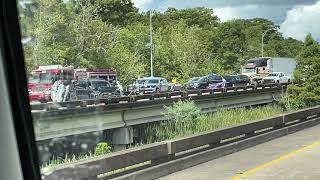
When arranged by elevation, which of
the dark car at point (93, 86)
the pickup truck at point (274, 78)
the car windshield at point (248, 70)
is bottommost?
the pickup truck at point (274, 78)

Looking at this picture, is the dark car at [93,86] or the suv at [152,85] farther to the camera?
the suv at [152,85]

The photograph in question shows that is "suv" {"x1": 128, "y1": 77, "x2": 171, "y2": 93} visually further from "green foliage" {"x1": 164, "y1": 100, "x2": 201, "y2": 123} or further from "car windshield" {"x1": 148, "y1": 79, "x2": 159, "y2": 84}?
"green foliage" {"x1": 164, "y1": 100, "x2": 201, "y2": 123}

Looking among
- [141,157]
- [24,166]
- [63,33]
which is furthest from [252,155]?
[24,166]

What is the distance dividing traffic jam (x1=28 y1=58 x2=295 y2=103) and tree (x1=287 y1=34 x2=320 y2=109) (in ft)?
33.9

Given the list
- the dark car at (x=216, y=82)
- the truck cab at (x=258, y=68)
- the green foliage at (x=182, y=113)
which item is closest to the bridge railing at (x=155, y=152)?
the green foliage at (x=182, y=113)

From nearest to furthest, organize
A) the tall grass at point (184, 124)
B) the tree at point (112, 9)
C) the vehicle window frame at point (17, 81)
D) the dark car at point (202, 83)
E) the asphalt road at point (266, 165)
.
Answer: the vehicle window frame at point (17, 81)
the asphalt road at point (266, 165)
the tree at point (112, 9)
the tall grass at point (184, 124)
the dark car at point (202, 83)

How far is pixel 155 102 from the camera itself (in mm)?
31344

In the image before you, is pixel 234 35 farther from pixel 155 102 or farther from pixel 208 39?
pixel 155 102

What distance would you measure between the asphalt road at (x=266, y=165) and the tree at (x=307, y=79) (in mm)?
18419

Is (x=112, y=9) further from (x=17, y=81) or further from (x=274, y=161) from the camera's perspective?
(x=17, y=81)

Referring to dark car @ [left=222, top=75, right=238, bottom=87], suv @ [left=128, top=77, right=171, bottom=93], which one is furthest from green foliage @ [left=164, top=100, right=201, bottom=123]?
dark car @ [left=222, top=75, right=238, bottom=87]

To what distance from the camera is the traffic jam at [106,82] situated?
4.13 metres

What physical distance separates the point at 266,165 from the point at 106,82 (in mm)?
8879

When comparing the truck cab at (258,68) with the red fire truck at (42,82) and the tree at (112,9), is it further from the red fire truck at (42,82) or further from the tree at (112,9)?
the red fire truck at (42,82)
